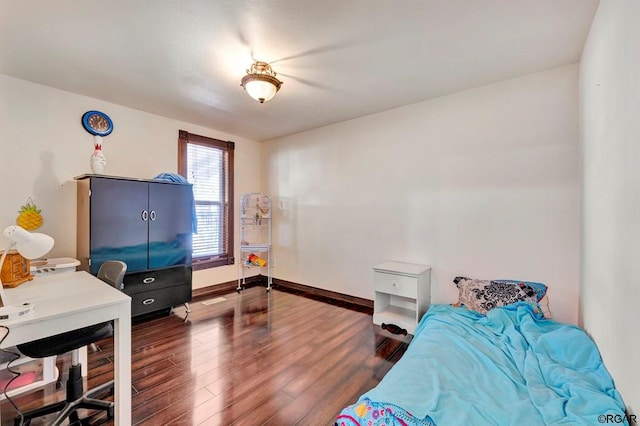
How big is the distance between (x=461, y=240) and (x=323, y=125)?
2534 millimetres

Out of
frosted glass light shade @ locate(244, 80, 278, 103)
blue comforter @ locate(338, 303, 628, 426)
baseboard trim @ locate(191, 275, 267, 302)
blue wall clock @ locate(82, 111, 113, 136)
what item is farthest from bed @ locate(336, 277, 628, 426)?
blue wall clock @ locate(82, 111, 113, 136)

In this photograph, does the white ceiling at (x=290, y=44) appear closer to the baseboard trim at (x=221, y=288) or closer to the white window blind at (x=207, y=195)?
the white window blind at (x=207, y=195)

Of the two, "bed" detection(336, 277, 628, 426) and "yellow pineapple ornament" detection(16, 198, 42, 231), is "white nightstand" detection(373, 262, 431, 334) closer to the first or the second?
"bed" detection(336, 277, 628, 426)

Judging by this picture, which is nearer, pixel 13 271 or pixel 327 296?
pixel 13 271

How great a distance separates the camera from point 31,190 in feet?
8.96

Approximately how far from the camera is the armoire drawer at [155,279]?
292 cm

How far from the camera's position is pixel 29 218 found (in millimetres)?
2527

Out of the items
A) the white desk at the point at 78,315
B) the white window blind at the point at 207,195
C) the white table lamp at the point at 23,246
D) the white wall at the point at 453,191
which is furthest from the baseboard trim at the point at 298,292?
the white table lamp at the point at 23,246

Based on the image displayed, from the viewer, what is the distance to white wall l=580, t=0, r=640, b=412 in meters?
1.12

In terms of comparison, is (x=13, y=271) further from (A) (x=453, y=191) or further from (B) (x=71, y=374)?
(A) (x=453, y=191)

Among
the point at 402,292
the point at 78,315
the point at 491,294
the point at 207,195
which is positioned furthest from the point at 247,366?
the point at 207,195

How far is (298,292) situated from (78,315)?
319 centimetres

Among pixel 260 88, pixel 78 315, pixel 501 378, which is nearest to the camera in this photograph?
pixel 78 315

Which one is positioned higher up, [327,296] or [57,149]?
[57,149]
